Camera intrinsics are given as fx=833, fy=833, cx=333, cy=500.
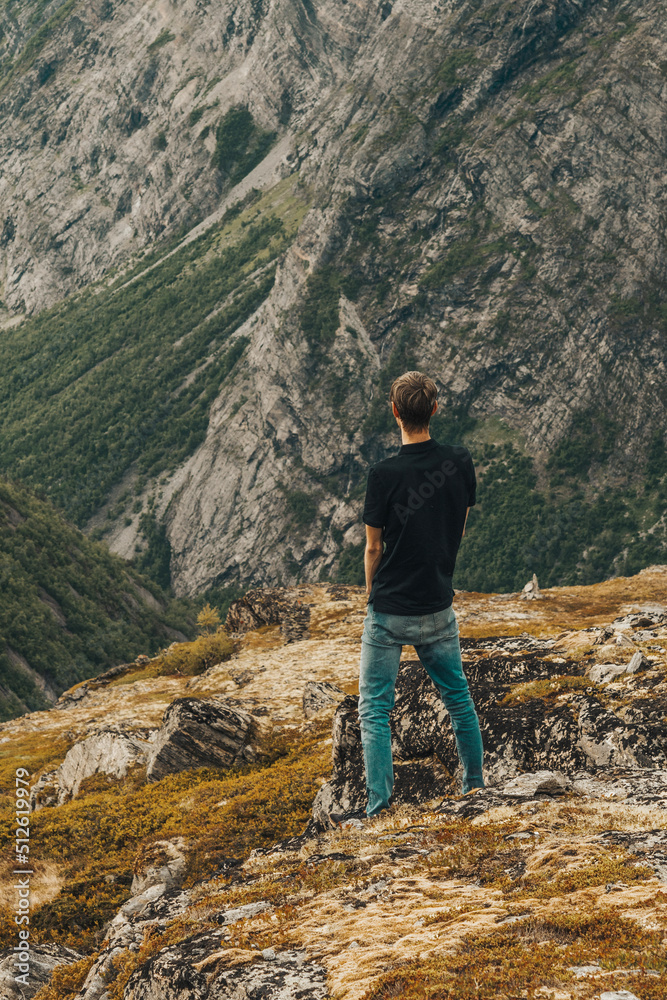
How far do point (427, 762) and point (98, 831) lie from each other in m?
9.44

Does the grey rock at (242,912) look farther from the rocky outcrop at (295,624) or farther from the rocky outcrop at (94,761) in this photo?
the rocky outcrop at (295,624)

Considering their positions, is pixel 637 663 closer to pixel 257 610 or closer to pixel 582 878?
pixel 582 878

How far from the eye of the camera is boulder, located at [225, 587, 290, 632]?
2391 inches

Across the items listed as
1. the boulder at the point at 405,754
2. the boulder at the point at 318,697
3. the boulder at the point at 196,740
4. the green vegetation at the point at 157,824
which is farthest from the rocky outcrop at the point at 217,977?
the boulder at the point at 318,697

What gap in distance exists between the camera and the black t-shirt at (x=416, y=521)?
10070 millimetres

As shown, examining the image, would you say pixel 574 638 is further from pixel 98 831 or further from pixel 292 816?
pixel 98 831

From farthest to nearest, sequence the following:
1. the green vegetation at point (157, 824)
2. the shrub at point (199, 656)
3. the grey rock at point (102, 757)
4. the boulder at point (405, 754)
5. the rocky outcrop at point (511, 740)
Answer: the shrub at point (199, 656), the grey rock at point (102, 757), the green vegetation at point (157, 824), the boulder at point (405, 754), the rocky outcrop at point (511, 740)

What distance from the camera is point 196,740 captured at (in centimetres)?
2347

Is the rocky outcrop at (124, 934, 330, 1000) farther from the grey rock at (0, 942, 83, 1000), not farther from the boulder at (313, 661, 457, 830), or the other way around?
the boulder at (313, 661, 457, 830)

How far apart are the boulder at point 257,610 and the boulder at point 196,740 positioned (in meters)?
35.2

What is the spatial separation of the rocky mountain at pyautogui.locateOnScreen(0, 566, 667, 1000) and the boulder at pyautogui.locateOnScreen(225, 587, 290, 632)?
31235mm

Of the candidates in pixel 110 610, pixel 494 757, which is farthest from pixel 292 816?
pixel 110 610

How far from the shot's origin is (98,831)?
64.9ft

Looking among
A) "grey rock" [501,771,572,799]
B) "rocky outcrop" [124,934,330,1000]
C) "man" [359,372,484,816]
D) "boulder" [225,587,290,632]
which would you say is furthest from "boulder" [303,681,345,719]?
"boulder" [225,587,290,632]
